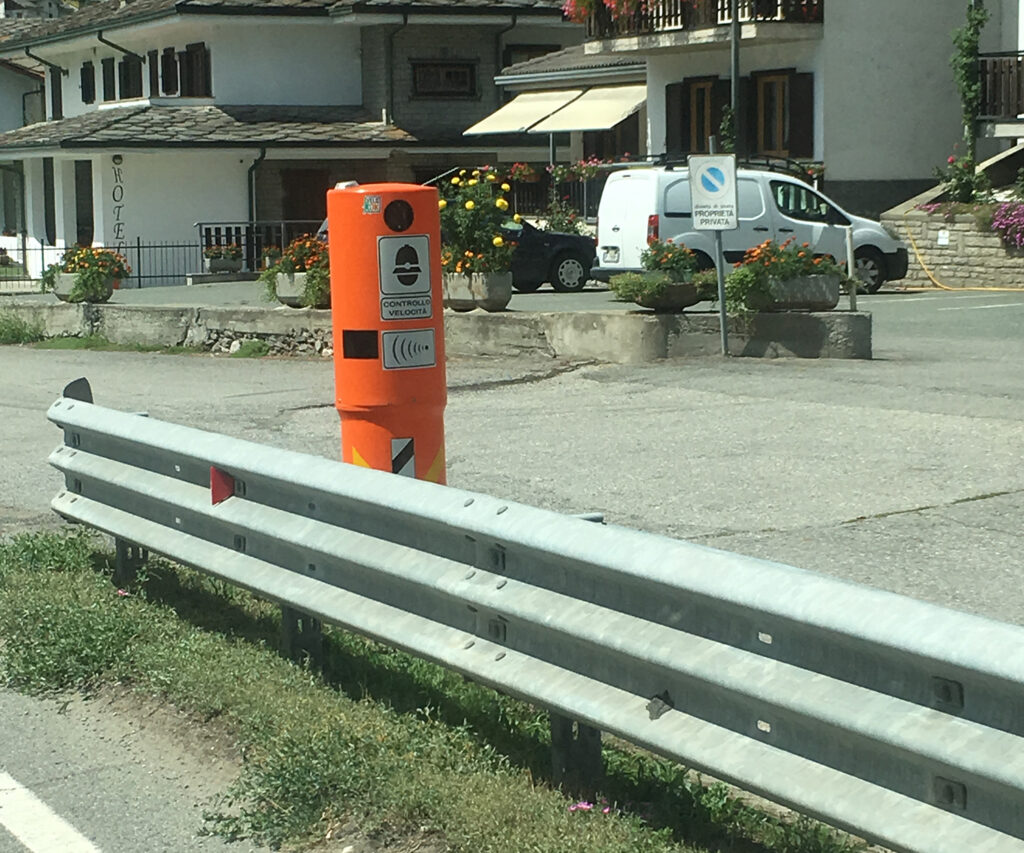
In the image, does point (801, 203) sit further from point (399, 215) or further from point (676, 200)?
point (399, 215)

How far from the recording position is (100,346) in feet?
69.6

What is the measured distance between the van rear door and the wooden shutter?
8.22 meters

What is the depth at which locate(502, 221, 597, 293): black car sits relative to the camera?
96.3 feet

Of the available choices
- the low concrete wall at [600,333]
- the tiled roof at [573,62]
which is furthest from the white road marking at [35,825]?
the tiled roof at [573,62]

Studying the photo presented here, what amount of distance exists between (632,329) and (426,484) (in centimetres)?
1116

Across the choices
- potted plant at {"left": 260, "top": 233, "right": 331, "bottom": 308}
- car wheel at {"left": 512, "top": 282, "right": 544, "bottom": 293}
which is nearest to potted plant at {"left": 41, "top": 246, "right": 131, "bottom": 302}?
potted plant at {"left": 260, "top": 233, "right": 331, "bottom": 308}

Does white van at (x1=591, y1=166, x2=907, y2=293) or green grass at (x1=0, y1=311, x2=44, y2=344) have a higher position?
white van at (x1=591, y1=166, x2=907, y2=293)

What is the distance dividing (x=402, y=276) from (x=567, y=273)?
22874mm

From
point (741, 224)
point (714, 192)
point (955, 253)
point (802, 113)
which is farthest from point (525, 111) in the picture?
point (714, 192)

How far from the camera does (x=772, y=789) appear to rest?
3785mm

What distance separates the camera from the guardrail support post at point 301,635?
612 centimetres

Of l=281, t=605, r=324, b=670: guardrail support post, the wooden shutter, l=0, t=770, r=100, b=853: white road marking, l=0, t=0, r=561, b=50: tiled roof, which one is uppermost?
l=0, t=0, r=561, b=50: tiled roof

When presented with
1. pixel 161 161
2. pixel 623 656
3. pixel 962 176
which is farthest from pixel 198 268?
pixel 623 656

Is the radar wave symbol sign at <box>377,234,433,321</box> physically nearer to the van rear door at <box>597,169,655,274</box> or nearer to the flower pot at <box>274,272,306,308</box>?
the flower pot at <box>274,272,306,308</box>
